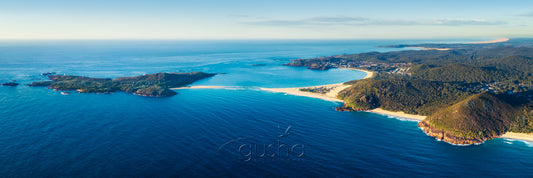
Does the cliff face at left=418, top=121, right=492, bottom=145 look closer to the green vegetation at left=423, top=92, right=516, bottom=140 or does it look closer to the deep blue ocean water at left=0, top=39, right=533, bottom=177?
the green vegetation at left=423, top=92, right=516, bottom=140

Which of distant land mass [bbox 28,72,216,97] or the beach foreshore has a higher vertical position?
distant land mass [bbox 28,72,216,97]

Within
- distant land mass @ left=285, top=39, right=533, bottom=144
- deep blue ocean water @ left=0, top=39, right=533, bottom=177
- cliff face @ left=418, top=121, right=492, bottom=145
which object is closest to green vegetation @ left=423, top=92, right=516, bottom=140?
distant land mass @ left=285, top=39, right=533, bottom=144

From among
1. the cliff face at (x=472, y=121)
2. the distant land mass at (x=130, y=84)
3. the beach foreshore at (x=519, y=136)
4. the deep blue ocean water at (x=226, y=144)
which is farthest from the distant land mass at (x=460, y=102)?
the distant land mass at (x=130, y=84)

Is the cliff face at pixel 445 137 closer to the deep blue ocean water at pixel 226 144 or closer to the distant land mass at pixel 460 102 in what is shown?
the distant land mass at pixel 460 102

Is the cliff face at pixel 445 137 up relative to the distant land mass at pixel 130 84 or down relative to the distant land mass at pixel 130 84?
down

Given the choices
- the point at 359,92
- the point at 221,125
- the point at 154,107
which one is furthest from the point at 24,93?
the point at 359,92

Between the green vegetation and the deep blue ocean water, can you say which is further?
the green vegetation

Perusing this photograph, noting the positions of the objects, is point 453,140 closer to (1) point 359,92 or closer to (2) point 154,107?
(1) point 359,92
